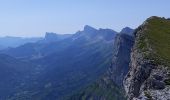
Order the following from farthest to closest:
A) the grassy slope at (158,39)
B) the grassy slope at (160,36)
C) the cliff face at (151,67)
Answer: the grassy slope at (160,36)
the grassy slope at (158,39)
the cliff face at (151,67)

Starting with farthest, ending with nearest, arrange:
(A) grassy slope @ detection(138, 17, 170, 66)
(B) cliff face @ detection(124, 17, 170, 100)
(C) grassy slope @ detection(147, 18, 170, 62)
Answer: (C) grassy slope @ detection(147, 18, 170, 62) → (A) grassy slope @ detection(138, 17, 170, 66) → (B) cliff face @ detection(124, 17, 170, 100)

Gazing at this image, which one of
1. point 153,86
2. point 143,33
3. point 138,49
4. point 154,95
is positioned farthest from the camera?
point 143,33

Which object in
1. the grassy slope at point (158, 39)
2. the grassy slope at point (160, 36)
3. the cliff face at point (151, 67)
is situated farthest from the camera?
the grassy slope at point (160, 36)

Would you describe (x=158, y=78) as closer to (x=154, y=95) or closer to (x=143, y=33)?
(x=154, y=95)

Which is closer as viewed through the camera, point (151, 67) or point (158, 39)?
point (151, 67)

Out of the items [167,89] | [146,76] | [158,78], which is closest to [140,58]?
[146,76]

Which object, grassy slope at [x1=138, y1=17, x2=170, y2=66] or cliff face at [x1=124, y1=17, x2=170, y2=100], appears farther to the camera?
grassy slope at [x1=138, y1=17, x2=170, y2=66]

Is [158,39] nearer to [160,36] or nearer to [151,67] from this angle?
[160,36]

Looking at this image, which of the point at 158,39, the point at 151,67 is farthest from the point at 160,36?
the point at 151,67
